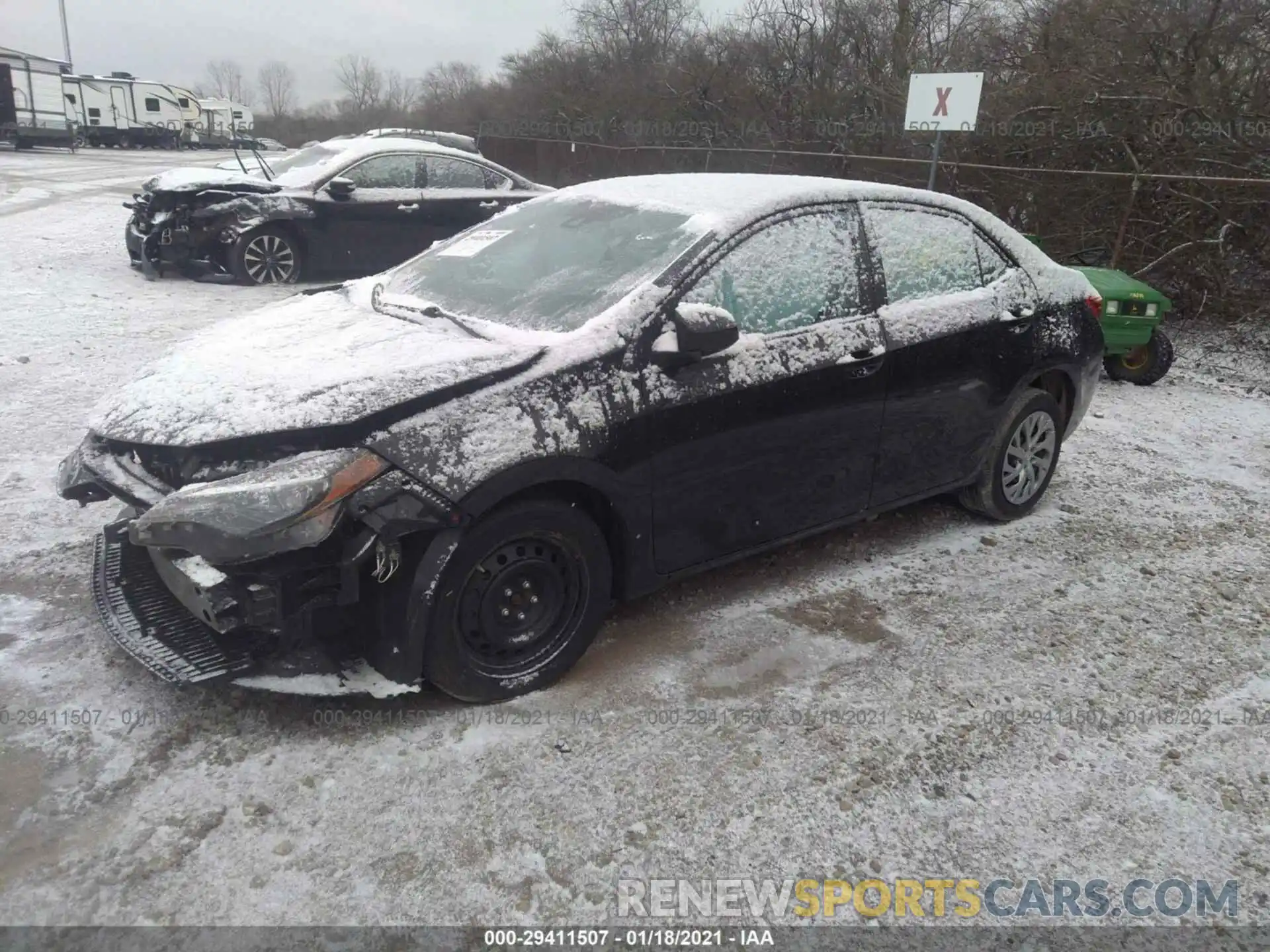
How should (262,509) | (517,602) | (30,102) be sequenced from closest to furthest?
(262,509), (517,602), (30,102)

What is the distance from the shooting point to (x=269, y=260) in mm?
9734

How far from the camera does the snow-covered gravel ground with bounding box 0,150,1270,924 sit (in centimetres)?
246

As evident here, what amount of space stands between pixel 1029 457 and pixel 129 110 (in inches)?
1780

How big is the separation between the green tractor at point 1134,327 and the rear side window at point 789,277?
4371 mm

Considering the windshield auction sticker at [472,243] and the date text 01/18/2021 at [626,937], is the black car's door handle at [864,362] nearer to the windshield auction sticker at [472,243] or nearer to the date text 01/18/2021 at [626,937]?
the windshield auction sticker at [472,243]

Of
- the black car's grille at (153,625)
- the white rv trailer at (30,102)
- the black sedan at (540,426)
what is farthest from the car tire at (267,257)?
the white rv trailer at (30,102)

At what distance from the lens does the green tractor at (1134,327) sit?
24.6 ft

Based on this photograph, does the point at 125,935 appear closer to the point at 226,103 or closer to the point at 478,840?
the point at 478,840

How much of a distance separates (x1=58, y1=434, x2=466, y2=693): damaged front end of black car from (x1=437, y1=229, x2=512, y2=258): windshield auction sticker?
166 cm

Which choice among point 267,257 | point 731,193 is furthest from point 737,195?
point 267,257

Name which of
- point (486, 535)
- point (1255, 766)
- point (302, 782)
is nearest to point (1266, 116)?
point (1255, 766)

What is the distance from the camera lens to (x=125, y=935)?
2.21 metres

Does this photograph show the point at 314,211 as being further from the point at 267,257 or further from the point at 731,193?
the point at 731,193

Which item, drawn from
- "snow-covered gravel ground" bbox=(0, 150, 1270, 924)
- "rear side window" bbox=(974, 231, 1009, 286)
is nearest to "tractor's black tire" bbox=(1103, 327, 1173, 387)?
"snow-covered gravel ground" bbox=(0, 150, 1270, 924)
